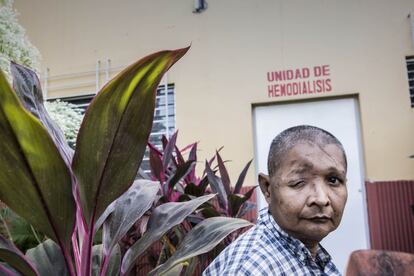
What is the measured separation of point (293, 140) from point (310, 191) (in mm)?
135

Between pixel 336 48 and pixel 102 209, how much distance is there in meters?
4.22

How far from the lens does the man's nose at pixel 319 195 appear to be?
0.94m

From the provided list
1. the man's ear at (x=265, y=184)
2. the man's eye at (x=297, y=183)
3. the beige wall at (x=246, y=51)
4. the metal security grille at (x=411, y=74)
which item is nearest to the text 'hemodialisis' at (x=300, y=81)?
the beige wall at (x=246, y=51)

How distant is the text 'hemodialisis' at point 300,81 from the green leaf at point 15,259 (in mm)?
4027

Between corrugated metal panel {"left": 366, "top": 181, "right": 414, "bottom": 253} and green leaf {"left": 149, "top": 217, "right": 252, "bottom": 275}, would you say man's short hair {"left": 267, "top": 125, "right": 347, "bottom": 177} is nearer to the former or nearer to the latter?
green leaf {"left": 149, "top": 217, "right": 252, "bottom": 275}

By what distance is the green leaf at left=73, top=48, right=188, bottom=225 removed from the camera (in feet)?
2.25

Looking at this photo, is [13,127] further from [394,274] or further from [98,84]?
[98,84]

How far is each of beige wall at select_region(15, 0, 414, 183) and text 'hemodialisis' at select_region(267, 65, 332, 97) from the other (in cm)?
6

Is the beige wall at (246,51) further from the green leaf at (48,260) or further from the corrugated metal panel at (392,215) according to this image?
the green leaf at (48,260)

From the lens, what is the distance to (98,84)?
16.8ft

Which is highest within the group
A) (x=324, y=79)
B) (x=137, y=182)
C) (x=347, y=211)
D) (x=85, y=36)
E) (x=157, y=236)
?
(x=85, y=36)

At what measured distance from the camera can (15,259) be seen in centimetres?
73

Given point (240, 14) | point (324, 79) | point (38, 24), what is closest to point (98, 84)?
point (38, 24)

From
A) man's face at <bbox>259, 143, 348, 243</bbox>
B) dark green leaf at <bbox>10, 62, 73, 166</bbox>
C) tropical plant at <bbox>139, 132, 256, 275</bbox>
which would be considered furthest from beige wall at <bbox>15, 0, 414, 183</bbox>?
dark green leaf at <bbox>10, 62, 73, 166</bbox>
